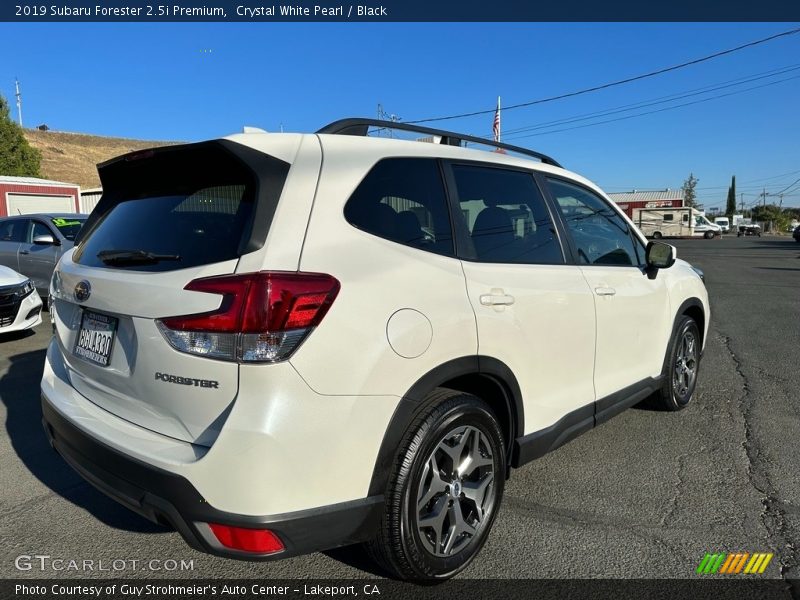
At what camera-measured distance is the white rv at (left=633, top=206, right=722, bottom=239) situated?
46.4 metres

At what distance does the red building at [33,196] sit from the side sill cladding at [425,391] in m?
26.5

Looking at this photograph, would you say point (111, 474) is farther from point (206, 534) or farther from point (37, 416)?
point (37, 416)

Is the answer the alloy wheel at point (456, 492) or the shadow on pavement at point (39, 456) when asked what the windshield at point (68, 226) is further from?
the alloy wheel at point (456, 492)

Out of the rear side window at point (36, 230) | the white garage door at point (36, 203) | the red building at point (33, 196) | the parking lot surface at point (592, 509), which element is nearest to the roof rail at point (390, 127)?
the parking lot surface at point (592, 509)

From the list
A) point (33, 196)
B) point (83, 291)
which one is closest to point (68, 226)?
point (83, 291)

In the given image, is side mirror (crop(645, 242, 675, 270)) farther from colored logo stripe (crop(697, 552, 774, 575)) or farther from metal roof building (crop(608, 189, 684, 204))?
metal roof building (crop(608, 189, 684, 204))

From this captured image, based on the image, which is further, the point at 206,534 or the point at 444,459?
the point at 444,459

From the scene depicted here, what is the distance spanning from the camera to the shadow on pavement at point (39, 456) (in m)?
2.87

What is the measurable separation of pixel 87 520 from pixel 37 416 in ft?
6.26

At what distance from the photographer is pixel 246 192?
202 cm

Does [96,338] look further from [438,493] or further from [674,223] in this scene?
[674,223]

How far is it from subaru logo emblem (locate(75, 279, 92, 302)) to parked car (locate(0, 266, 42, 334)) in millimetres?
5246

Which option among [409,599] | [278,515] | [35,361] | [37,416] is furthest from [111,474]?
[35,361]

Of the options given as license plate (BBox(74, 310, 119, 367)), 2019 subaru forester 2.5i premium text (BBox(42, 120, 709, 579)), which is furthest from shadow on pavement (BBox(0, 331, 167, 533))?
license plate (BBox(74, 310, 119, 367))
